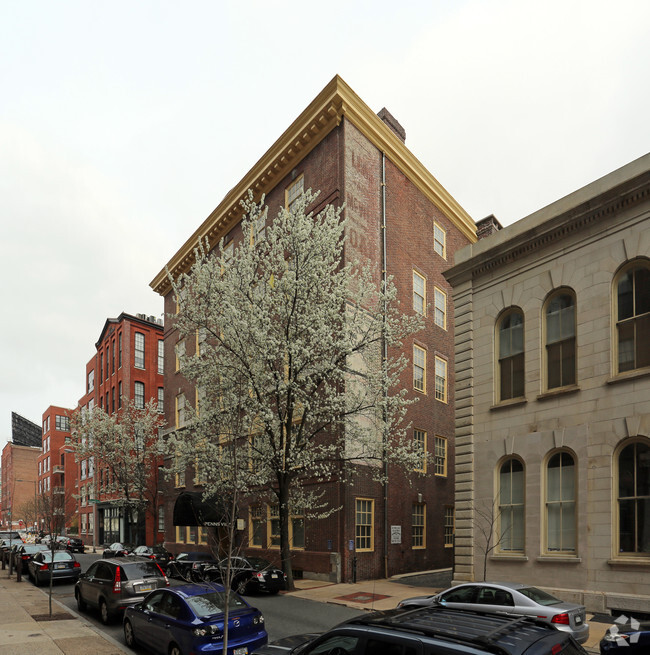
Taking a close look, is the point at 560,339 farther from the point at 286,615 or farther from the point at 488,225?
the point at 286,615

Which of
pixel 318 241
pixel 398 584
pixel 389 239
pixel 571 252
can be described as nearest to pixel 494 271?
pixel 571 252

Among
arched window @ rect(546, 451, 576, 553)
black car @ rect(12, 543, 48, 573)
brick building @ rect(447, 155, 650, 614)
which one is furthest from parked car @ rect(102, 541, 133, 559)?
arched window @ rect(546, 451, 576, 553)

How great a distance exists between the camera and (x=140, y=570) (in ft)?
55.4

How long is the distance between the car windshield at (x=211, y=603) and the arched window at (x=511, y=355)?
11.2 m

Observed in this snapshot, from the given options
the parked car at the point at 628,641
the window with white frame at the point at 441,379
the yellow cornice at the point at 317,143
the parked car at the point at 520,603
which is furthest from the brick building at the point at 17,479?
the parked car at the point at 628,641

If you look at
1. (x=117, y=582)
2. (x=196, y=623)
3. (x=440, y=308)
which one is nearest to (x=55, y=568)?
(x=117, y=582)

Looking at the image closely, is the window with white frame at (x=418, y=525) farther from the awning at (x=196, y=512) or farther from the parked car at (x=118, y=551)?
the parked car at (x=118, y=551)

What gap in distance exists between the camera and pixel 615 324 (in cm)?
1681

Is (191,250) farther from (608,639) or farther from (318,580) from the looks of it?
(608,639)

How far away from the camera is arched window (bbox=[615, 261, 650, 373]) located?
16094 millimetres

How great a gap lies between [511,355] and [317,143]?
1556 cm

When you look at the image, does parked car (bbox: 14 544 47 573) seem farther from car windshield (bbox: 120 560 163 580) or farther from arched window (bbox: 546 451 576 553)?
arched window (bbox: 546 451 576 553)

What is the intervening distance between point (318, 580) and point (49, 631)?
498 inches

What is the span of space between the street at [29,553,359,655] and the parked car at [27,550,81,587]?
3.68 meters
